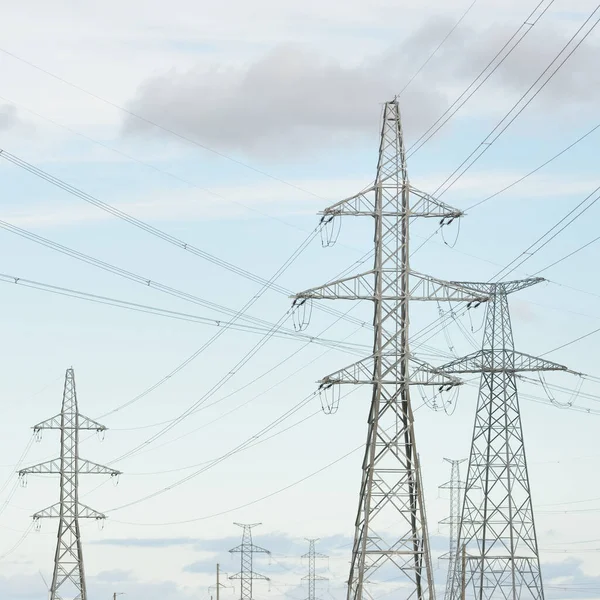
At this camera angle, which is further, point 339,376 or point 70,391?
point 70,391

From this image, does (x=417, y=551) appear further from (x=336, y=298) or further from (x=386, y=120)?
(x=386, y=120)

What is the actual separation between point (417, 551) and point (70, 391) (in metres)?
39.3

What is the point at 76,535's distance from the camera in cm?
8469

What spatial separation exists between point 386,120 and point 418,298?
24.0 ft

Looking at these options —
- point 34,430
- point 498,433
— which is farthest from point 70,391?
point 498,433

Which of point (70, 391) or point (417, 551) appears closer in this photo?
point (417, 551)

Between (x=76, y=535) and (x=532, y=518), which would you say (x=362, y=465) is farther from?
(x=76, y=535)

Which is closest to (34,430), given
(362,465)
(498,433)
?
(498,433)

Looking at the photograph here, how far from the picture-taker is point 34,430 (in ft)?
287

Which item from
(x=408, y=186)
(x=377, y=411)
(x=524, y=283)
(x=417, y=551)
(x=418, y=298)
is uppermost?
(x=524, y=283)

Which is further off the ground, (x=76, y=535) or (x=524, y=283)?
(x=524, y=283)

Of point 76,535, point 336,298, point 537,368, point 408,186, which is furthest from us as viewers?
point 76,535

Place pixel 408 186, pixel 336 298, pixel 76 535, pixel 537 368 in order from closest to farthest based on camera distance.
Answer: pixel 336 298 → pixel 408 186 → pixel 537 368 → pixel 76 535

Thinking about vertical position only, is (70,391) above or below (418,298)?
above
